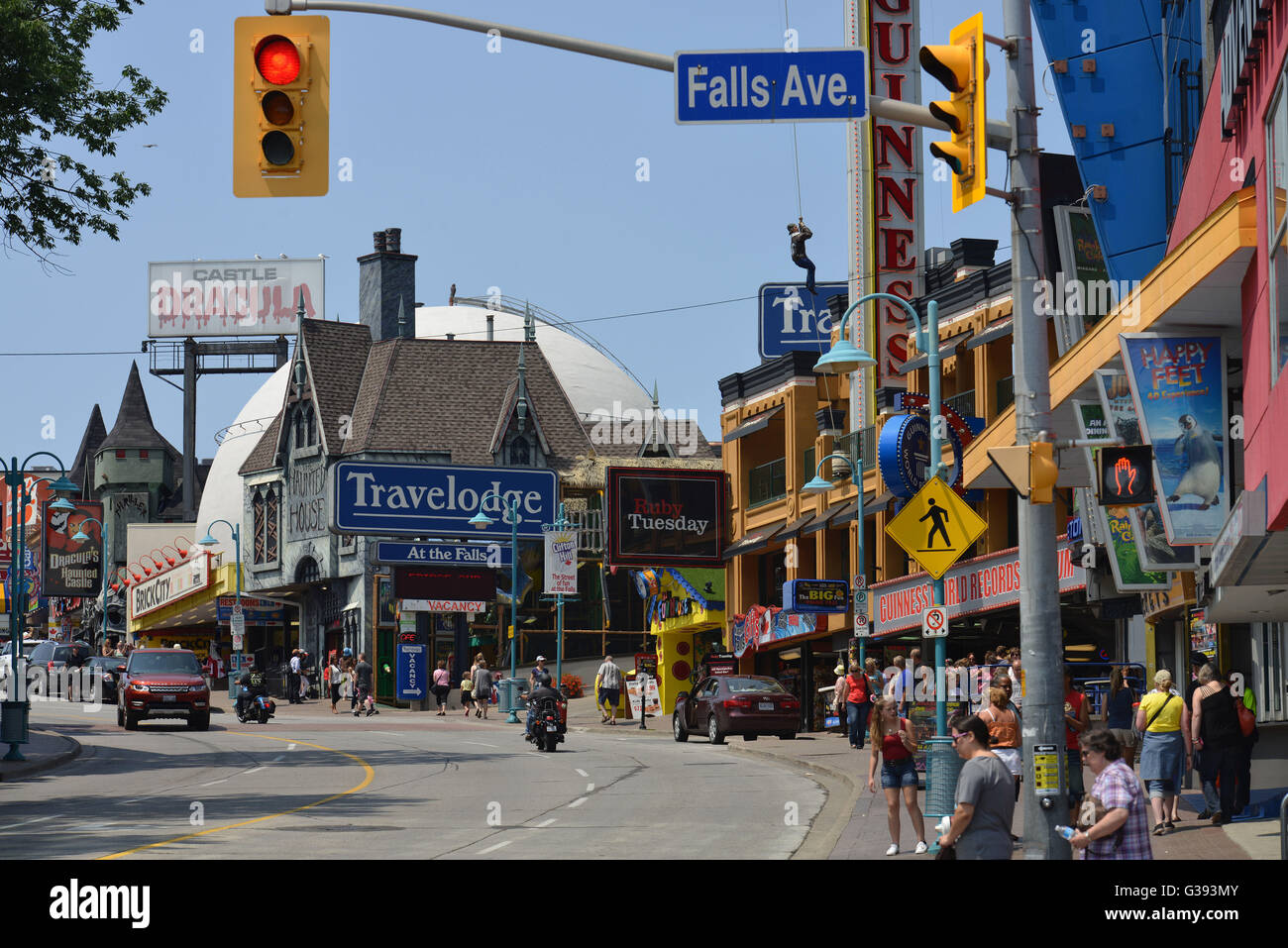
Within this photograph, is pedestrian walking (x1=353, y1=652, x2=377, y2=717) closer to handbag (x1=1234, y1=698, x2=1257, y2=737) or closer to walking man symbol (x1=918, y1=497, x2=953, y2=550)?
walking man symbol (x1=918, y1=497, x2=953, y2=550)

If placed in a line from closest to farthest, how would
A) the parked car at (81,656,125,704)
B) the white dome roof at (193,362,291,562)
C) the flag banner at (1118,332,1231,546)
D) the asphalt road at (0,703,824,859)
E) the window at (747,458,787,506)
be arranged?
1. the asphalt road at (0,703,824,859)
2. the flag banner at (1118,332,1231,546)
3. the window at (747,458,787,506)
4. the parked car at (81,656,125,704)
5. the white dome roof at (193,362,291,562)

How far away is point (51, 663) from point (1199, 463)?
61532 mm

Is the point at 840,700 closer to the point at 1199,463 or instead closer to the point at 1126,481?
the point at 1199,463

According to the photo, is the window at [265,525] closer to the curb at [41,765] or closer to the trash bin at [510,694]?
the trash bin at [510,694]

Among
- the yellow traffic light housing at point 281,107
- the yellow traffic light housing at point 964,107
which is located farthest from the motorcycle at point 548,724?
the yellow traffic light housing at point 964,107

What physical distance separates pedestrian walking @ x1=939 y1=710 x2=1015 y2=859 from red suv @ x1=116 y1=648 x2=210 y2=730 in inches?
1266

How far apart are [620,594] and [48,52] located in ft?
153

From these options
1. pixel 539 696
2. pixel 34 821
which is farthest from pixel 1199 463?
pixel 539 696

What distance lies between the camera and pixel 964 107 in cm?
1230

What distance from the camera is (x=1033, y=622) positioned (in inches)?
532

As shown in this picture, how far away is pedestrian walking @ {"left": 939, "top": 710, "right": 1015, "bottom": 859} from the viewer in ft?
36.2

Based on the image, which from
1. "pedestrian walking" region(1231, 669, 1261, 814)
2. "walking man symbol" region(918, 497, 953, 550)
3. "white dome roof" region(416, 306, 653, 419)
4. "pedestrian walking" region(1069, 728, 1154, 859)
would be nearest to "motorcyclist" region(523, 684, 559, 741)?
"walking man symbol" region(918, 497, 953, 550)
